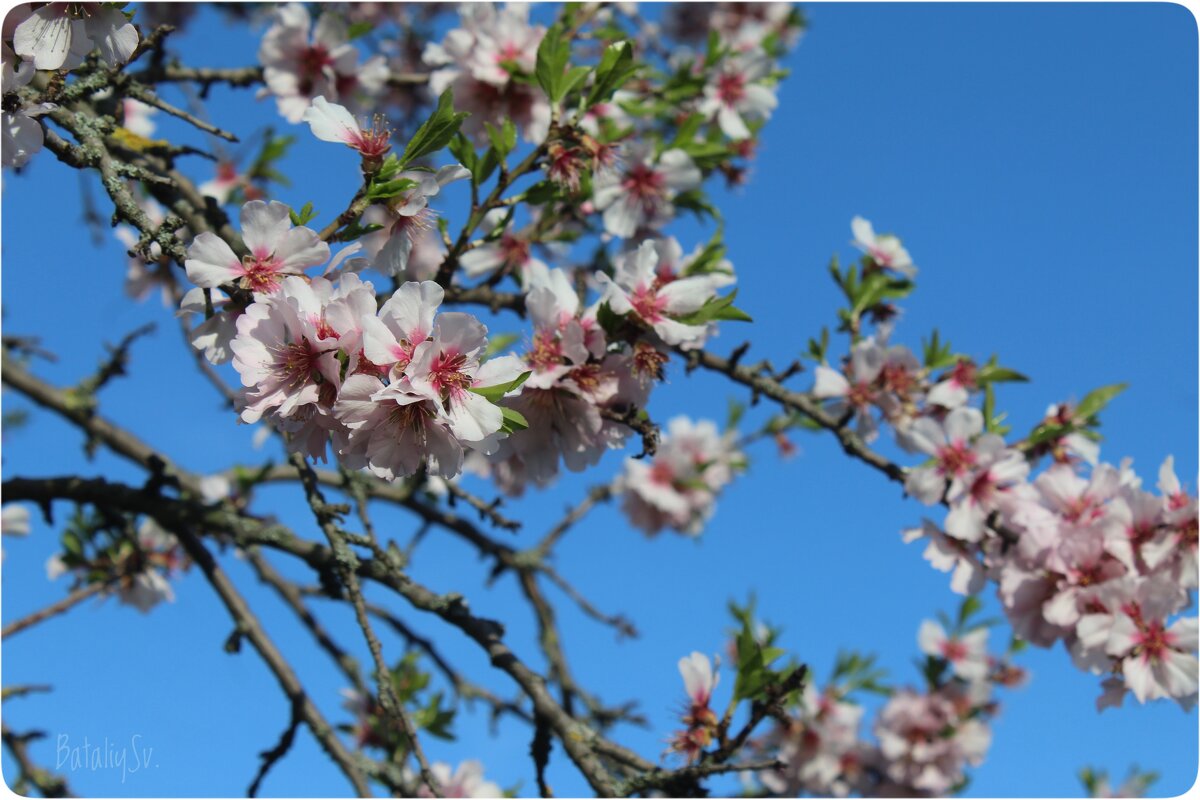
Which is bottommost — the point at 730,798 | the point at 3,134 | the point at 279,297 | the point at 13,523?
the point at 730,798

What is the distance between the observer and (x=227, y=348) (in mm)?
1814

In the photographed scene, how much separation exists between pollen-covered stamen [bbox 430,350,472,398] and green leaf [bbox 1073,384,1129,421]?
2.32 meters

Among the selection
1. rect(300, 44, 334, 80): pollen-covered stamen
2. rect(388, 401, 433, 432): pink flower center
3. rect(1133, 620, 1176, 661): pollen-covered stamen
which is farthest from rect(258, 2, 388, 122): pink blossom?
rect(1133, 620, 1176, 661): pollen-covered stamen

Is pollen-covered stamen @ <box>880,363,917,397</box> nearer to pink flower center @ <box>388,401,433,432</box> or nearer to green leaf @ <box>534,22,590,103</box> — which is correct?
green leaf @ <box>534,22,590,103</box>

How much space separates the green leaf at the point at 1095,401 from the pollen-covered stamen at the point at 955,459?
1.43 feet

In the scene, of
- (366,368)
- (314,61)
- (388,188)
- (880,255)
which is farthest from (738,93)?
(366,368)

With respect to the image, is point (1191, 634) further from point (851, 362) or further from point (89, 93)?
point (89, 93)

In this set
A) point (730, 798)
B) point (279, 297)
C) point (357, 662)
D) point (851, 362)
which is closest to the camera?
point (279, 297)

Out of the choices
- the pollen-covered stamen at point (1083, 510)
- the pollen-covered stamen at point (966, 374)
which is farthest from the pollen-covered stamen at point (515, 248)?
the pollen-covered stamen at point (1083, 510)

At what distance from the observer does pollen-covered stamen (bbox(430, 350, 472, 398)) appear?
1.59m

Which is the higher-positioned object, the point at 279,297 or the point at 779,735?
the point at 779,735

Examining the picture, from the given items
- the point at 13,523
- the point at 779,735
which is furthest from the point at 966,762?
the point at 13,523

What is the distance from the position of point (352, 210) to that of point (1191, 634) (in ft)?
8.42

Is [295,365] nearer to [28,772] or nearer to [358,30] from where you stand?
[358,30]
